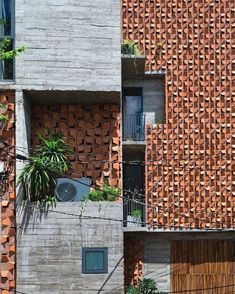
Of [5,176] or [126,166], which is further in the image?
[126,166]

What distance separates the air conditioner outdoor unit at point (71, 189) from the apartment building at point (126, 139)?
0.92ft

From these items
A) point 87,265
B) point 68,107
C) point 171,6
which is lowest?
point 87,265

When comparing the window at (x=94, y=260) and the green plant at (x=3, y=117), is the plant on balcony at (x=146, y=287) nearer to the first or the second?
the window at (x=94, y=260)

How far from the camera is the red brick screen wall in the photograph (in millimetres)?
18188

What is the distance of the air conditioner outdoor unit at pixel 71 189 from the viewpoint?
15.3m

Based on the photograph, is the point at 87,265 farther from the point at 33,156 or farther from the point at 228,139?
the point at 228,139

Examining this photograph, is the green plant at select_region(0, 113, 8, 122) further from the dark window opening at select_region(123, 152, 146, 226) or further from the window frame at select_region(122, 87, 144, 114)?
the window frame at select_region(122, 87, 144, 114)

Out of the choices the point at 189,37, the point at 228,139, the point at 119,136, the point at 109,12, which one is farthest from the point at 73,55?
the point at 228,139

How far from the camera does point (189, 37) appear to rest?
60.7 ft

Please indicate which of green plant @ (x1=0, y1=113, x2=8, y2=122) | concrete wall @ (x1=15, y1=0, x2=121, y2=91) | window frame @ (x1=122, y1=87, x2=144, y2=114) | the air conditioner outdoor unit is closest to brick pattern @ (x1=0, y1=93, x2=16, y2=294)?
green plant @ (x1=0, y1=113, x2=8, y2=122)

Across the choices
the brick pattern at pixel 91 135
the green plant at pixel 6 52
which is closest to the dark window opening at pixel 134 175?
the brick pattern at pixel 91 135

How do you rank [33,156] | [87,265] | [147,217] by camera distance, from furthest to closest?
[147,217], [33,156], [87,265]

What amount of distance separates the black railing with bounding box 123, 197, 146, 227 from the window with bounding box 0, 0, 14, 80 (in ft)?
16.7

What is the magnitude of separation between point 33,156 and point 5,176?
113 cm
